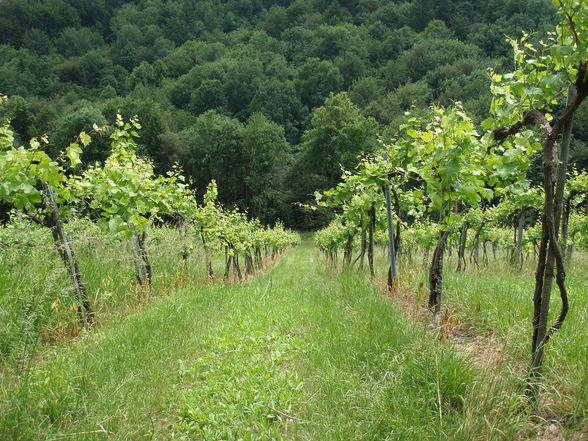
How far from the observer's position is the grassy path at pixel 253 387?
243cm

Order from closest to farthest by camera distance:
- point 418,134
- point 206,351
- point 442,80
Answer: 1. point 418,134
2. point 206,351
3. point 442,80

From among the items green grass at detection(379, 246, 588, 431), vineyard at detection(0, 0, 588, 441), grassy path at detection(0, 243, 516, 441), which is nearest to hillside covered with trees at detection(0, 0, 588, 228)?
vineyard at detection(0, 0, 588, 441)

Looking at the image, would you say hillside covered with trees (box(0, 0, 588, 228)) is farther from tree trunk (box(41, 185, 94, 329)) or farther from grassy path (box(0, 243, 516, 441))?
grassy path (box(0, 243, 516, 441))

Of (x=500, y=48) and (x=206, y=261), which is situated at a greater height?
(x=500, y=48)

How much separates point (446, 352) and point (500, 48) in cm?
8000

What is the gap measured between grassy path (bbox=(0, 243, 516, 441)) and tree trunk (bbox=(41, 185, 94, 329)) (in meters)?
0.40

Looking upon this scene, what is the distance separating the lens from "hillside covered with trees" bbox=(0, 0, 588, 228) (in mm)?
46281

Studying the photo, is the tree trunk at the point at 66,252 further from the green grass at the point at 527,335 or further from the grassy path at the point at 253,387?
the green grass at the point at 527,335

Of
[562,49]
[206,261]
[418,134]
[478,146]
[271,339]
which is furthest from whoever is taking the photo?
[206,261]

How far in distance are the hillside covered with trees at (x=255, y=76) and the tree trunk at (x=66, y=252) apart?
24865mm

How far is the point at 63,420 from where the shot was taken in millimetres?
2531

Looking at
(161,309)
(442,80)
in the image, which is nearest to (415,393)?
(161,309)

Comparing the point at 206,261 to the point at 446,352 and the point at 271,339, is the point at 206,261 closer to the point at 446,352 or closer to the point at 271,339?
the point at 271,339

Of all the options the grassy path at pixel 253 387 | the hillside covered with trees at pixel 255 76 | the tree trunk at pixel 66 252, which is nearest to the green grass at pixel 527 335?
the grassy path at pixel 253 387
